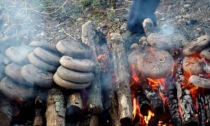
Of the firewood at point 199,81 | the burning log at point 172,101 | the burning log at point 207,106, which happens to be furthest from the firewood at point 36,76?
the burning log at point 207,106

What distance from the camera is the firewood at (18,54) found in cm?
403

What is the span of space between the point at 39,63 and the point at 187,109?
1.87 metres

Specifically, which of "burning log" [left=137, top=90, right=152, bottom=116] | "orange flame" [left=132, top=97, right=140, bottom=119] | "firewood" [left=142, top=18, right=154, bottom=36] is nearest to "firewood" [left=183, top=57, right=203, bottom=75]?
"burning log" [left=137, top=90, right=152, bottom=116]

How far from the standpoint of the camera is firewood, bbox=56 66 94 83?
371 cm

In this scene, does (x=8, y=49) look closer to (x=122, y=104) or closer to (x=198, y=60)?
(x=122, y=104)

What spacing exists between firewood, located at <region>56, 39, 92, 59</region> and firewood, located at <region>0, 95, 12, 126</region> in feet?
3.07

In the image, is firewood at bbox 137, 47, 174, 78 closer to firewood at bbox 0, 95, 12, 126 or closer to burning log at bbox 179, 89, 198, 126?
burning log at bbox 179, 89, 198, 126

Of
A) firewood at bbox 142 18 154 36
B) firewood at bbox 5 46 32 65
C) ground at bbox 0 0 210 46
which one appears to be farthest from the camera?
ground at bbox 0 0 210 46

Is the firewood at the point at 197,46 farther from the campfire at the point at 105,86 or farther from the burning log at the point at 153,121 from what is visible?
the burning log at the point at 153,121

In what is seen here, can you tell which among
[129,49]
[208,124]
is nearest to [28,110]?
[129,49]

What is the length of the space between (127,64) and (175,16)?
111 inches

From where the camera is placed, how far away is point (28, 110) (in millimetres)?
4031

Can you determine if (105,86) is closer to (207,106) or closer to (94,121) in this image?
(94,121)

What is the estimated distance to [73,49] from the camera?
13.1ft
